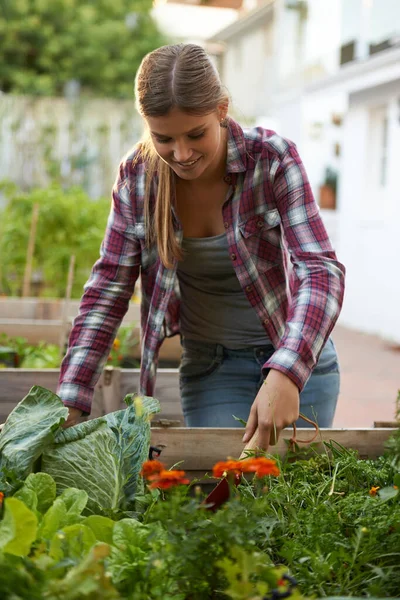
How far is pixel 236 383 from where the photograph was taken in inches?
105

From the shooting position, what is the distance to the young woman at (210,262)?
2117 mm

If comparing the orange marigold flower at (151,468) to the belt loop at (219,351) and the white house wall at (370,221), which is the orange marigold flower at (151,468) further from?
the white house wall at (370,221)

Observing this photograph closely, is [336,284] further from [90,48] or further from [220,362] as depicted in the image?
[90,48]

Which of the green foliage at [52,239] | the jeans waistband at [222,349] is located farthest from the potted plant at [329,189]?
the jeans waistband at [222,349]

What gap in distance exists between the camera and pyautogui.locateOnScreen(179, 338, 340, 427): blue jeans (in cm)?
262

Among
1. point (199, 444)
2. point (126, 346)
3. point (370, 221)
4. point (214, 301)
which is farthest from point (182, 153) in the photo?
point (370, 221)

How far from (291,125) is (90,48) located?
23.5ft

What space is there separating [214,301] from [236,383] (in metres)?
0.27

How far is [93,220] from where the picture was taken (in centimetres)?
651

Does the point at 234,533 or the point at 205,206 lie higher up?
the point at 205,206

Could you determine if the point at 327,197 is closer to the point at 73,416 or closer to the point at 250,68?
the point at 250,68

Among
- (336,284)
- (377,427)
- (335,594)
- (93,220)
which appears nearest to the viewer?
(335,594)

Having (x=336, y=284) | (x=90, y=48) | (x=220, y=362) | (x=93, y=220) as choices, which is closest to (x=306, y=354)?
(x=336, y=284)

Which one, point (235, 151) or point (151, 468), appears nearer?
point (151, 468)
